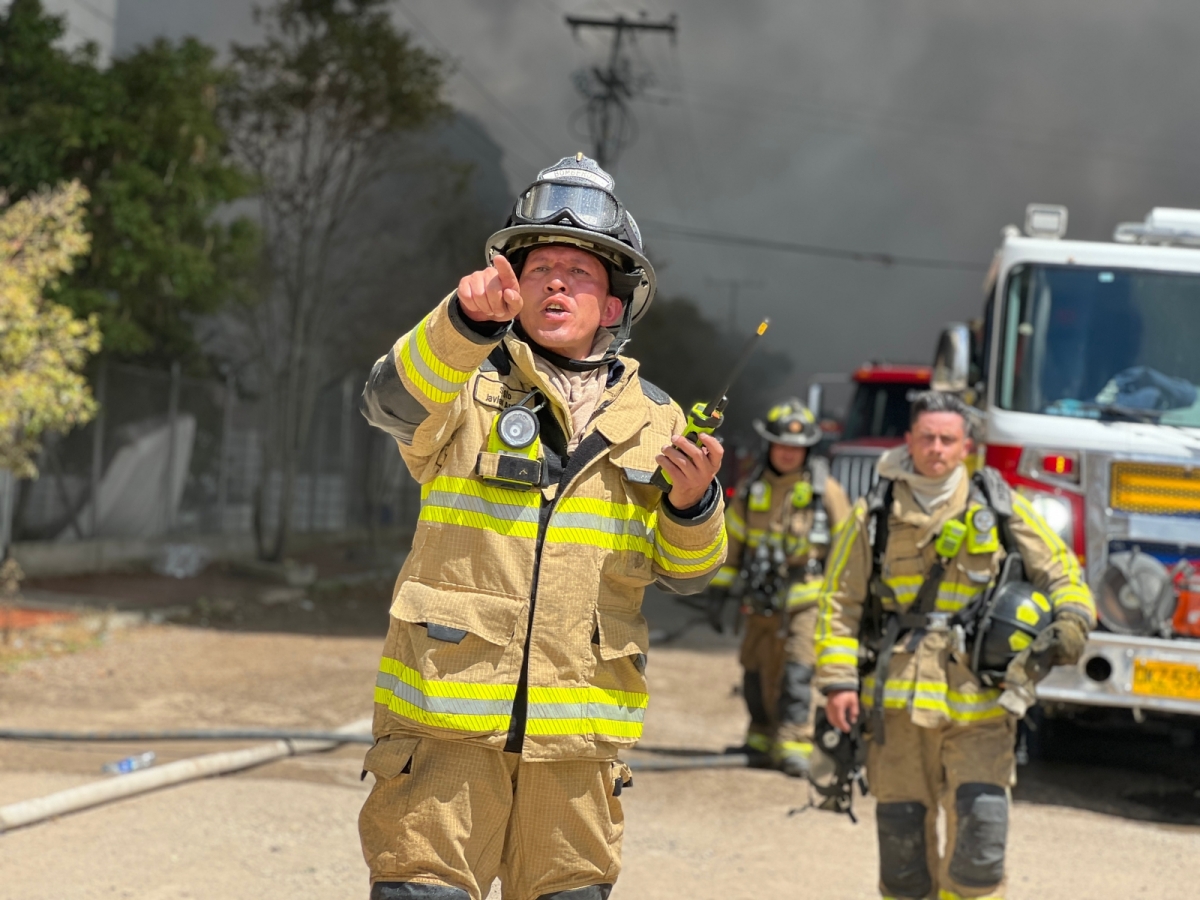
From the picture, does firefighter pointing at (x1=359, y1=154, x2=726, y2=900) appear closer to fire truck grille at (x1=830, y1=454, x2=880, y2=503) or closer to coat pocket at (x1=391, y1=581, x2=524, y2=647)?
coat pocket at (x1=391, y1=581, x2=524, y2=647)

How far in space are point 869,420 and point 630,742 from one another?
13.7 metres

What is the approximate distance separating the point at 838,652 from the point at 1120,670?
8.58ft

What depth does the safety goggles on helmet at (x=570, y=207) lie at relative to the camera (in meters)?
2.86

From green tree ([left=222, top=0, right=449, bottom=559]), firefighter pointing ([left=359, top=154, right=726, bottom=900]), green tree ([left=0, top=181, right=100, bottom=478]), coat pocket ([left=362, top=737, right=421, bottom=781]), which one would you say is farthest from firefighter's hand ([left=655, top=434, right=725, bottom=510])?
green tree ([left=222, top=0, right=449, bottom=559])

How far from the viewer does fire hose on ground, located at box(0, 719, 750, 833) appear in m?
5.35

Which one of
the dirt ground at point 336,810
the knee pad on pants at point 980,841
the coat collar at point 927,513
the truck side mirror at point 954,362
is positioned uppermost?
the truck side mirror at point 954,362

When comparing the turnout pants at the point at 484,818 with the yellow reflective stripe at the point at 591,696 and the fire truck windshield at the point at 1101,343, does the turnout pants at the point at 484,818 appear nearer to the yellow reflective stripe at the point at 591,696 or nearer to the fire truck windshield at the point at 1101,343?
the yellow reflective stripe at the point at 591,696

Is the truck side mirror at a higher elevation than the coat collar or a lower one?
higher

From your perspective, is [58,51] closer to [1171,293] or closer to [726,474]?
[1171,293]

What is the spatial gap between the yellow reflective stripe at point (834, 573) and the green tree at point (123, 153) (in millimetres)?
9846

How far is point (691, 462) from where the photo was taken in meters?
2.70

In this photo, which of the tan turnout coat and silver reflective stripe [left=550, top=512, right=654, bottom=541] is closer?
the tan turnout coat

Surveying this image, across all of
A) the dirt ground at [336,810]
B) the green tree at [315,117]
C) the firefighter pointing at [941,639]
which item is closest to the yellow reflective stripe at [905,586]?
the firefighter pointing at [941,639]

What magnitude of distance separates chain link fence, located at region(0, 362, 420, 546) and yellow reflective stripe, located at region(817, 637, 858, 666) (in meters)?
11.4
